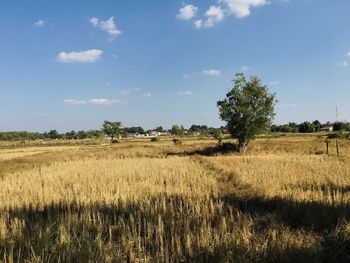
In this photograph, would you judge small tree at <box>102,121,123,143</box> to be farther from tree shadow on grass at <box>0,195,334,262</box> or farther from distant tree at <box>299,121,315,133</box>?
tree shadow on grass at <box>0,195,334,262</box>

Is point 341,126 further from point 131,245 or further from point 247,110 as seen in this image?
point 131,245

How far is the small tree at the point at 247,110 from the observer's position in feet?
112

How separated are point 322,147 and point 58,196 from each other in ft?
107

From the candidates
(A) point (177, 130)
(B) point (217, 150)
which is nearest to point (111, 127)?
(A) point (177, 130)

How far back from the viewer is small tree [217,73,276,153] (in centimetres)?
3419

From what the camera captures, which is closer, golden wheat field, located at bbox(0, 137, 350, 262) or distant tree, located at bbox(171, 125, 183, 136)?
golden wheat field, located at bbox(0, 137, 350, 262)

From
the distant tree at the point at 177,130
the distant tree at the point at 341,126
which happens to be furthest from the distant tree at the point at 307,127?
the distant tree at the point at 177,130

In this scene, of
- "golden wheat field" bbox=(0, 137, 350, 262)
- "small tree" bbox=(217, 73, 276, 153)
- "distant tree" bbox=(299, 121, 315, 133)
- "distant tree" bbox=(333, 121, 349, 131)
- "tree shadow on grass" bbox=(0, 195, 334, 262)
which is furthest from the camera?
"distant tree" bbox=(299, 121, 315, 133)

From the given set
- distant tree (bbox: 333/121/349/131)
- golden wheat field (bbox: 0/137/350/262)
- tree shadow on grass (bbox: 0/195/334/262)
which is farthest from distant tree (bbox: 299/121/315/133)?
tree shadow on grass (bbox: 0/195/334/262)

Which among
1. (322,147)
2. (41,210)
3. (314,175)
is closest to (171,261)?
(41,210)

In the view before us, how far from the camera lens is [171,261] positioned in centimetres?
479

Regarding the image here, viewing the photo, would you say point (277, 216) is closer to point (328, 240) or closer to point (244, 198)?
point (328, 240)

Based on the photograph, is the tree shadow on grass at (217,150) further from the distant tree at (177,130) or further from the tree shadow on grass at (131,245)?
the distant tree at (177,130)

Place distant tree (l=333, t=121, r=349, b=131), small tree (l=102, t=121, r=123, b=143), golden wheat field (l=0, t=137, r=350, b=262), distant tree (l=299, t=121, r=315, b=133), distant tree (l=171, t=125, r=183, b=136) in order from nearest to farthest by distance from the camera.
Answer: golden wheat field (l=0, t=137, r=350, b=262) < distant tree (l=333, t=121, r=349, b=131) < distant tree (l=299, t=121, r=315, b=133) < small tree (l=102, t=121, r=123, b=143) < distant tree (l=171, t=125, r=183, b=136)
